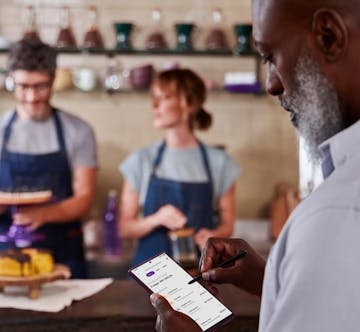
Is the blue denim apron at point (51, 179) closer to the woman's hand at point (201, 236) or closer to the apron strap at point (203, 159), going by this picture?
the apron strap at point (203, 159)

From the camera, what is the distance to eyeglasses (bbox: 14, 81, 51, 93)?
10.4 feet

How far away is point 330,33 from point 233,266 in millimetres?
646

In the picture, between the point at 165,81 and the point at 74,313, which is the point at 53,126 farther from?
the point at 74,313

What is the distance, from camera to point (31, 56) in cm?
315

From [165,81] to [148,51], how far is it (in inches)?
37.0

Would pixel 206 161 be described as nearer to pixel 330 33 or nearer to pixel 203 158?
pixel 203 158

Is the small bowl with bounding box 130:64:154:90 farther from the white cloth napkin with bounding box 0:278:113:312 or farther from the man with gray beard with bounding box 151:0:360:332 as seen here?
the man with gray beard with bounding box 151:0:360:332

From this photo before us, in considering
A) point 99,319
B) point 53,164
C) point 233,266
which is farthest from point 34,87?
point 233,266

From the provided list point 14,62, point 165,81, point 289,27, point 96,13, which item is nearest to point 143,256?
point 165,81

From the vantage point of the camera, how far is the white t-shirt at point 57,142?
335cm

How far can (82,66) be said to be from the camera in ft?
14.1

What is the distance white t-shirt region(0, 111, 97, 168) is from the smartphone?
6.03 feet

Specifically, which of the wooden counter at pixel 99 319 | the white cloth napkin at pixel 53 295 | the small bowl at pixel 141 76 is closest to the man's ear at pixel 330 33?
the wooden counter at pixel 99 319

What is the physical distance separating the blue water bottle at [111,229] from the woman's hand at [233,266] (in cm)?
258
